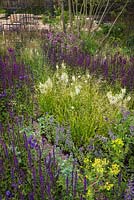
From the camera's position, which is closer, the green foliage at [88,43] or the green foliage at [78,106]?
the green foliage at [78,106]

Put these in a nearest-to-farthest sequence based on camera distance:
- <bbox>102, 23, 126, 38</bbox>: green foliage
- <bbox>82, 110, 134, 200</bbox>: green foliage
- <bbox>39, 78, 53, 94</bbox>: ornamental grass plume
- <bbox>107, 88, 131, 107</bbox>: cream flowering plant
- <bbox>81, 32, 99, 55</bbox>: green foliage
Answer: <bbox>82, 110, 134, 200</bbox>: green foliage, <bbox>107, 88, 131, 107</bbox>: cream flowering plant, <bbox>39, 78, 53, 94</bbox>: ornamental grass plume, <bbox>81, 32, 99, 55</bbox>: green foliage, <bbox>102, 23, 126, 38</bbox>: green foliage

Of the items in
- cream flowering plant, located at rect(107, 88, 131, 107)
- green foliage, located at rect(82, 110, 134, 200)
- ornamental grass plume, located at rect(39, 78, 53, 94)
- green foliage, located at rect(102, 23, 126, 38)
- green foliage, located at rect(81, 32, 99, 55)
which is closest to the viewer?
green foliage, located at rect(82, 110, 134, 200)

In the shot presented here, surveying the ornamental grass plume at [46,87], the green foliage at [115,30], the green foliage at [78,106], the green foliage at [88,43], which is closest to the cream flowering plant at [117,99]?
the green foliage at [78,106]

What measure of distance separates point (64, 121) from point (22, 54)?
2503mm

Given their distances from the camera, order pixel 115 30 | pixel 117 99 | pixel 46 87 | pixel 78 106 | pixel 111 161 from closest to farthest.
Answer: pixel 111 161, pixel 117 99, pixel 78 106, pixel 46 87, pixel 115 30

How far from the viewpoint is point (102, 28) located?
37.4 feet

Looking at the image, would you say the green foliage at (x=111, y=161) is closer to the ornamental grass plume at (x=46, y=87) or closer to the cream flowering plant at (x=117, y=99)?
the cream flowering plant at (x=117, y=99)

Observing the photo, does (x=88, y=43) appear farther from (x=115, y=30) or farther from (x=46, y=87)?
A: (x=46, y=87)

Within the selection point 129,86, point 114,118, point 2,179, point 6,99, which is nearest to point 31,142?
point 2,179

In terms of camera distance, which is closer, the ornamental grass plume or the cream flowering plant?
the cream flowering plant

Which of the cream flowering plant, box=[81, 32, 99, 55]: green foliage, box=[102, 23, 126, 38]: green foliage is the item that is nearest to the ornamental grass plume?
the cream flowering plant

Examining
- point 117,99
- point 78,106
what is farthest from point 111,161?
point 78,106

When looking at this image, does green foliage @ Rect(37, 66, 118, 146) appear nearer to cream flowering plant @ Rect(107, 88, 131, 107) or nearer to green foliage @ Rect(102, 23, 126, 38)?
cream flowering plant @ Rect(107, 88, 131, 107)

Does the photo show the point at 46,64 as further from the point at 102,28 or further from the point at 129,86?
the point at 102,28
